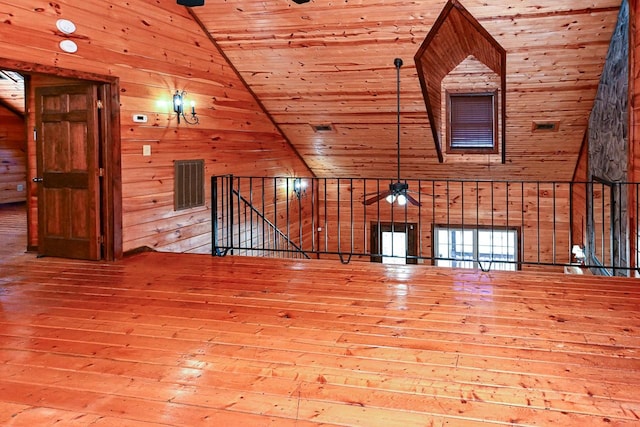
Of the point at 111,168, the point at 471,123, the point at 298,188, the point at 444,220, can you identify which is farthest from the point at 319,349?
the point at 444,220

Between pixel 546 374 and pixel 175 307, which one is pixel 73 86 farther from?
pixel 546 374

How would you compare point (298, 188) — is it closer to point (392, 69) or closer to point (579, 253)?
point (392, 69)

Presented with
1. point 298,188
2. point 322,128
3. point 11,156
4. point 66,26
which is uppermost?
point 66,26

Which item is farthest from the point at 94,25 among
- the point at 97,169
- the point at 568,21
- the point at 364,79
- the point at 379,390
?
the point at 568,21

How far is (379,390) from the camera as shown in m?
2.48

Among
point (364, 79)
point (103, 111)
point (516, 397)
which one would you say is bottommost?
point (516, 397)

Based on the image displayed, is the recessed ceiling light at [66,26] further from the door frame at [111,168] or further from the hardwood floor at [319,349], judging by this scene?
the hardwood floor at [319,349]

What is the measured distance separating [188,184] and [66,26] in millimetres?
2318

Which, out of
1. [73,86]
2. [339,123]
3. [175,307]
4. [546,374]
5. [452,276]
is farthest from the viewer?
[339,123]

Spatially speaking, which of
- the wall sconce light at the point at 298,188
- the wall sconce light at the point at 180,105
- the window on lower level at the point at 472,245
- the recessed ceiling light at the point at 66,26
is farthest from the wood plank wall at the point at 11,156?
the window on lower level at the point at 472,245

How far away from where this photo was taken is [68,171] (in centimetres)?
555

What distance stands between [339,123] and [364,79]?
4.47 feet

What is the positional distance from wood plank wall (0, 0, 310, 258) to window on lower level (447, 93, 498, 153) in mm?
3424

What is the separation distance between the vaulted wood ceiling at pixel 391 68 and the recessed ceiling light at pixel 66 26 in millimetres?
1784
